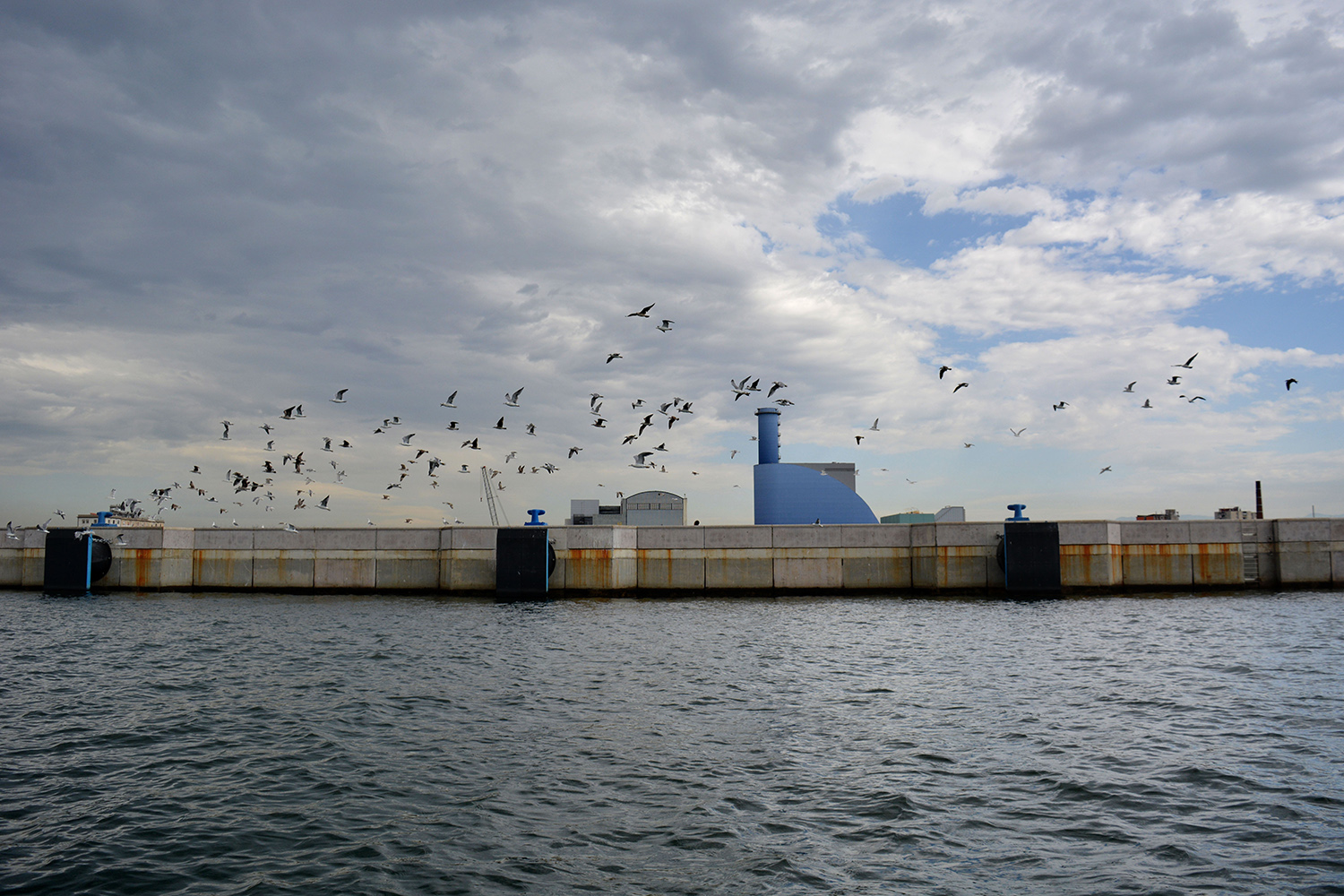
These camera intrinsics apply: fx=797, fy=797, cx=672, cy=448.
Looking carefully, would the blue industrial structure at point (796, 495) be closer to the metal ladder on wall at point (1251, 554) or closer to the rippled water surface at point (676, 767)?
the metal ladder on wall at point (1251, 554)

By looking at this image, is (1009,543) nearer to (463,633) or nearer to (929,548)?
(929,548)

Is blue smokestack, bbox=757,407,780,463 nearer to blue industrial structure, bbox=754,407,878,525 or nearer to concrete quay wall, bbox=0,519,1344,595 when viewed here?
blue industrial structure, bbox=754,407,878,525

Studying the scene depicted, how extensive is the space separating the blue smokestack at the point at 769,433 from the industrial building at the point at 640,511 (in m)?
13.2

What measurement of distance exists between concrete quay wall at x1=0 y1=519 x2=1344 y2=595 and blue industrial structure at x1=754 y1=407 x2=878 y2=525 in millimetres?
24595

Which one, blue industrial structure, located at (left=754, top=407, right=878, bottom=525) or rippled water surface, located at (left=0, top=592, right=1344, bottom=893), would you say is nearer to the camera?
rippled water surface, located at (left=0, top=592, right=1344, bottom=893)

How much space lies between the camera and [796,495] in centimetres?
7669

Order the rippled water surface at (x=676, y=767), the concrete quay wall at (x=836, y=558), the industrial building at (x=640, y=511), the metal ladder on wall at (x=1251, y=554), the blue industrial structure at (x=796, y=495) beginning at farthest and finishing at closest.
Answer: the industrial building at (x=640, y=511) < the blue industrial structure at (x=796, y=495) < the metal ladder on wall at (x=1251, y=554) < the concrete quay wall at (x=836, y=558) < the rippled water surface at (x=676, y=767)

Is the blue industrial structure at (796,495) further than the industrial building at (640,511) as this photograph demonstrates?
No

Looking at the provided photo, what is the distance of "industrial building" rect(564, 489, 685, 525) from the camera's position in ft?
279

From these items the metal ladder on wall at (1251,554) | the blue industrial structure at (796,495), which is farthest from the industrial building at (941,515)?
the metal ladder on wall at (1251,554)

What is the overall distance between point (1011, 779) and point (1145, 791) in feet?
6.57

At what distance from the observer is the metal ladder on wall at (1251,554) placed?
51.1 metres

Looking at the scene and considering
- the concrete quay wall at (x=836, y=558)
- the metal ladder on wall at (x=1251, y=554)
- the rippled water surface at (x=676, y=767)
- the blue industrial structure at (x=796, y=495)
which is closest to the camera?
the rippled water surface at (x=676, y=767)

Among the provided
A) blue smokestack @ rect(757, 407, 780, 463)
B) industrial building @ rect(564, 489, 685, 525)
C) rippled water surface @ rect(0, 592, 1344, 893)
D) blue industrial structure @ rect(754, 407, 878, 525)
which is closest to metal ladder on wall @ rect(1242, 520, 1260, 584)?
rippled water surface @ rect(0, 592, 1344, 893)
